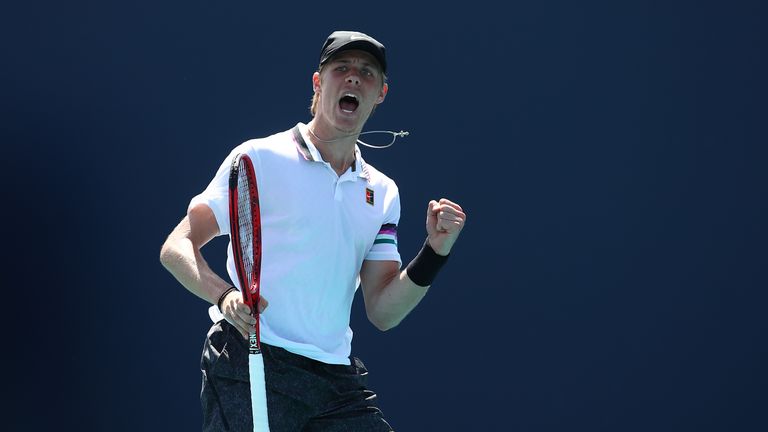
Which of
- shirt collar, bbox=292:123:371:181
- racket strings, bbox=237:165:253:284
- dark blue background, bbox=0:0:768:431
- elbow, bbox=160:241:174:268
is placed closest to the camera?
racket strings, bbox=237:165:253:284

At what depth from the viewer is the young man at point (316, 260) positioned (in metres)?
2.86

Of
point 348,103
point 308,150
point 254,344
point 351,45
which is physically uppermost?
point 351,45

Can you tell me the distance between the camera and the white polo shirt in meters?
2.91

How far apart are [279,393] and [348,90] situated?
886mm

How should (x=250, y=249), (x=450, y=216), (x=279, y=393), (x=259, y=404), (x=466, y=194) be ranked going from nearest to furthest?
1. (x=259, y=404)
2. (x=250, y=249)
3. (x=279, y=393)
4. (x=450, y=216)
5. (x=466, y=194)

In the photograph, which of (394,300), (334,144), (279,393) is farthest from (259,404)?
(334,144)

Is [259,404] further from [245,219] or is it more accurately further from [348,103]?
[348,103]

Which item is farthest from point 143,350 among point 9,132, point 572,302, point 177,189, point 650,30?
point 650,30

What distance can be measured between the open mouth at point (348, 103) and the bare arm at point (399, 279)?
0.37 m

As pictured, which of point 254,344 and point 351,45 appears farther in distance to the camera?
point 351,45

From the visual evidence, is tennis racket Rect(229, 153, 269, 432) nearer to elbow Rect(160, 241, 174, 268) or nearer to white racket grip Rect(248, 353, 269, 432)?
white racket grip Rect(248, 353, 269, 432)

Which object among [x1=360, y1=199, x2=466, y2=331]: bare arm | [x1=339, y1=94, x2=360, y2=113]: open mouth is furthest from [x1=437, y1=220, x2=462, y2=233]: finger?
[x1=339, y1=94, x2=360, y2=113]: open mouth

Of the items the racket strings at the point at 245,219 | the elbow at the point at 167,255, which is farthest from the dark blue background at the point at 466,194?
the racket strings at the point at 245,219

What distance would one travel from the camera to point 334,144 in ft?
10.3
